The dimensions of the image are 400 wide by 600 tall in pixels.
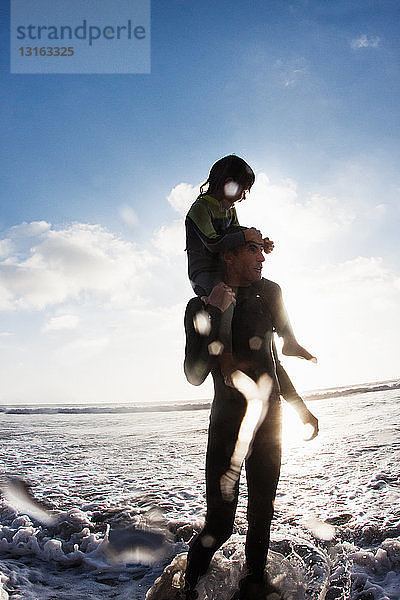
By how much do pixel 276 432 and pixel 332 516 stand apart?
5.10 ft

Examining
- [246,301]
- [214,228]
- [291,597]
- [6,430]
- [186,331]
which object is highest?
[214,228]

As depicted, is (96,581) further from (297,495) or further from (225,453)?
(297,495)

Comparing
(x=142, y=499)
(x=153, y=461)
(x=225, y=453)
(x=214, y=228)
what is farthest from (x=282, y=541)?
(x=153, y=461)

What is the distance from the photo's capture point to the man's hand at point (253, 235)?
171cm

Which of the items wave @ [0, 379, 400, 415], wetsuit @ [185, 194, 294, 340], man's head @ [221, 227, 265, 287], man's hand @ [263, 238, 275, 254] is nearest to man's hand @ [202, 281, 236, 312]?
wetsuit @ [185, 194, 294, 340]

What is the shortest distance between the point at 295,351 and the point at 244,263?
47cm

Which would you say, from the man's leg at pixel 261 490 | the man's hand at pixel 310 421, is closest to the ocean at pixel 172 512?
the man's hand at pixel 310 421

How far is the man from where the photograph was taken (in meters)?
1.59

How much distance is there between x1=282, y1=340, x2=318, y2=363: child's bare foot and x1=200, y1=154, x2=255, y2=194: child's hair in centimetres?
82

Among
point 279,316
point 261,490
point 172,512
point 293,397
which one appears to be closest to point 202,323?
point 279,316

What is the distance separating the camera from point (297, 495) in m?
3.33

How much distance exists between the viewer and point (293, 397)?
183cm

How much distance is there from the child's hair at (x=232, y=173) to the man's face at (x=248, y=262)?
1.29 feet

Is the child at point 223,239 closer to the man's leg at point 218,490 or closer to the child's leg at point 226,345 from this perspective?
the child's leg at point 226,345
